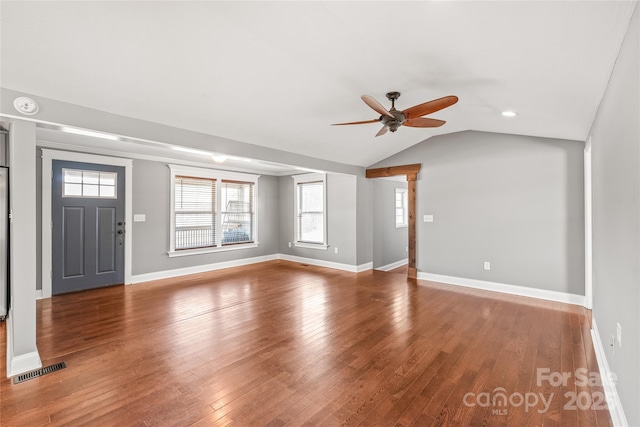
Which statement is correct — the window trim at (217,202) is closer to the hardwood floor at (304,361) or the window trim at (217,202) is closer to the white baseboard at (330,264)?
the white baseboard at (330,264)

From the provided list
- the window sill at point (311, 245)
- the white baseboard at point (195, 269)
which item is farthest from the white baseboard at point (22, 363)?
the window sill at point (311, 245)

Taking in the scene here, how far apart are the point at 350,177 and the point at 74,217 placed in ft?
16.7

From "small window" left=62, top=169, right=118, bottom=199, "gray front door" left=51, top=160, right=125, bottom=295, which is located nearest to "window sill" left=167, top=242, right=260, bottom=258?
"gray front door" left=51, top=160, right=125, bottom=295

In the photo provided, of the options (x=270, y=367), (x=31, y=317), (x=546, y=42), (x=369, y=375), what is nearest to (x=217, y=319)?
(x=270, y=367)

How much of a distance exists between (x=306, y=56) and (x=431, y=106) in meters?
1.18

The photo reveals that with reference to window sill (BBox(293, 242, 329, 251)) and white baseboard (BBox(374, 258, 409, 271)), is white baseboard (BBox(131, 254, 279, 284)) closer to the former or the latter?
window sill (BBox(293, 242, 329, 251))

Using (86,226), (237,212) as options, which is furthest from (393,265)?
(86,226)

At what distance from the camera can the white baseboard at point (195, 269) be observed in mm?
5434

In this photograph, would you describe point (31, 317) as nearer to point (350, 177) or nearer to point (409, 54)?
point (409, 54)

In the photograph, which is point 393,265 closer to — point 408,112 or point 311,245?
point 311,245

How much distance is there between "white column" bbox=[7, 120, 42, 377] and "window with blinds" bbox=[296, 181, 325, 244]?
16.9ft

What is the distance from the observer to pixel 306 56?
8.16ft

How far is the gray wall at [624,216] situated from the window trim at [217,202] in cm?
617

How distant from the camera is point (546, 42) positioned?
69.2 inches
